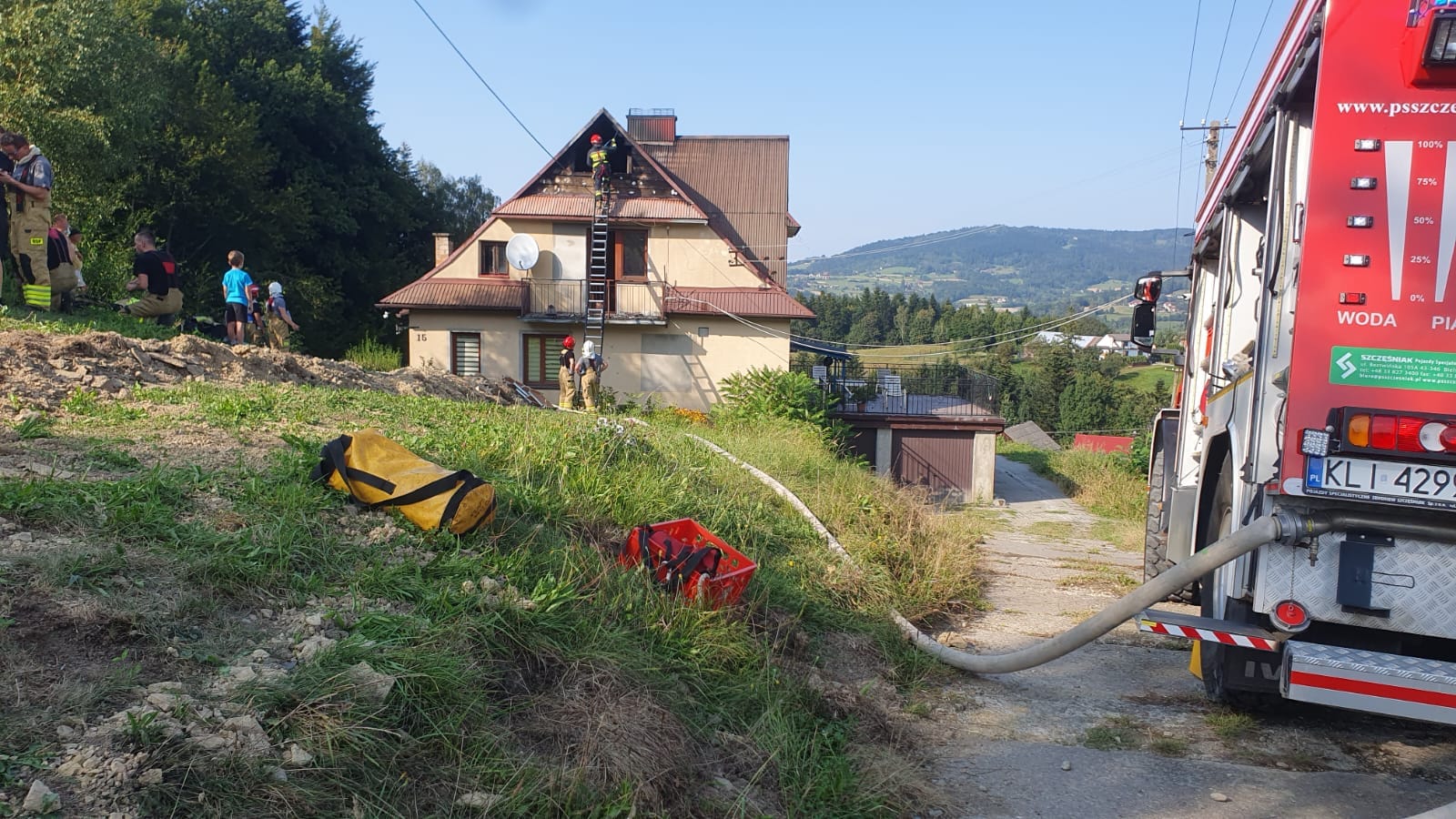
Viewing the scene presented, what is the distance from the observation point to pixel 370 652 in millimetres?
4285

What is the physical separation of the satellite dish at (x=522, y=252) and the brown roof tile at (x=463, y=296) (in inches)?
41.7

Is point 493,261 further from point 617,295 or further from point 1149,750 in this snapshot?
point 1149,750

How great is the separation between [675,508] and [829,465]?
738cm

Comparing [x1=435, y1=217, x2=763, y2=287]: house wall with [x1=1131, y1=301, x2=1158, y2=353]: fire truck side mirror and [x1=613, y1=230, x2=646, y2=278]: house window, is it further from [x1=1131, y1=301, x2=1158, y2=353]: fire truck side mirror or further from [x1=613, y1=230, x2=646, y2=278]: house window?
[x1=1131, y1=301, x2=1158, y2=353]: fire truck side mirror

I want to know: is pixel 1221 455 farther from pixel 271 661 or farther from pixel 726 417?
pixel 726 417

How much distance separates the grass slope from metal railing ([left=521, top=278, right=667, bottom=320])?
21.1 meters

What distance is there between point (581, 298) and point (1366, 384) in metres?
25.1

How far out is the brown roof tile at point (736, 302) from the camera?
93.7ft

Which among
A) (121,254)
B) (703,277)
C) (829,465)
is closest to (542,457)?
(829,465)

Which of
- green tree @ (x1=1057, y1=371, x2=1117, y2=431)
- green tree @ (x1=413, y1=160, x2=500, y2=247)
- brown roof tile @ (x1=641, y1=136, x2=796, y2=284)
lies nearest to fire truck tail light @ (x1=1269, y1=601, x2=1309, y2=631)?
brown roof tile @ (x1=641, y1=136, x2=796, y2=284)

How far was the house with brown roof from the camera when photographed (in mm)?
28812

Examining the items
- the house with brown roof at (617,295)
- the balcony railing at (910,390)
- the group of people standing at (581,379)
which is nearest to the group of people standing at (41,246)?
the group of people standing at (581,379)

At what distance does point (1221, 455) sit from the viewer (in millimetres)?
6359

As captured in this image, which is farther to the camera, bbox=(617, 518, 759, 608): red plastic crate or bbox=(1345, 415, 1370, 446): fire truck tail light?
bbox=(617, 518, 759, 608): red plastic crate
